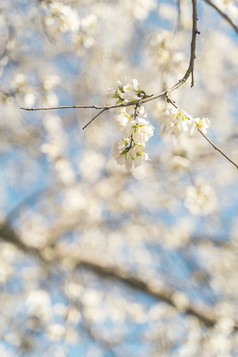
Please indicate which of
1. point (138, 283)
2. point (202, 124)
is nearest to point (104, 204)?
point (138, 283)

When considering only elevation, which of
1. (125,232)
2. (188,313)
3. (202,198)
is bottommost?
(188,313)

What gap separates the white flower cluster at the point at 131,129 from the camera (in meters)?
1.24

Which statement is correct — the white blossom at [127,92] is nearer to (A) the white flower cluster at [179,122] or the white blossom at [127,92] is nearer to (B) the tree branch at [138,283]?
(A) the white flower cluster at [179,122]

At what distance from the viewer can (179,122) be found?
4.27 ft

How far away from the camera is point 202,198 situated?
112 inches

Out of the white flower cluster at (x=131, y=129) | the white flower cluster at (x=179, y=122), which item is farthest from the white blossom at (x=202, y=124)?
the white flower cluster at (x=131, y=129)

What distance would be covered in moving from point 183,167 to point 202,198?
11.3 inches

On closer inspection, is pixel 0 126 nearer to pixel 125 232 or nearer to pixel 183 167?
pixel 125 232

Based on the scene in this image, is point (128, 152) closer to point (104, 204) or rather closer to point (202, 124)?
point (202, 124)

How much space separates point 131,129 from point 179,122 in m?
0.19

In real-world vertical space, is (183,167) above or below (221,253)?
below

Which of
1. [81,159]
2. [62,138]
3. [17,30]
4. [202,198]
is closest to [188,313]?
[202,198]

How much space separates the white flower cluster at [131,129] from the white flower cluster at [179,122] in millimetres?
83

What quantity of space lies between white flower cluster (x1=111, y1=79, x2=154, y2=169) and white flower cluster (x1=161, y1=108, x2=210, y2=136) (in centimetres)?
8
